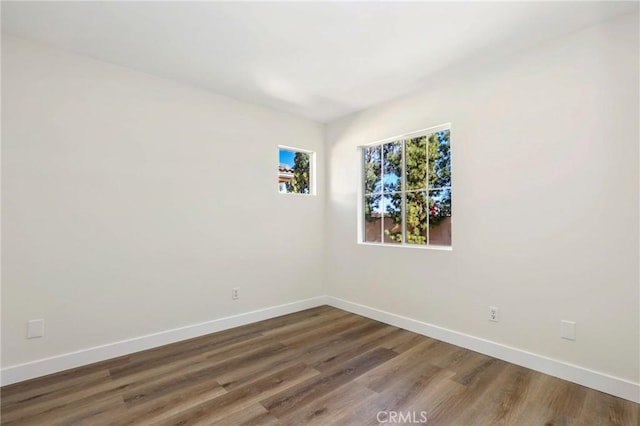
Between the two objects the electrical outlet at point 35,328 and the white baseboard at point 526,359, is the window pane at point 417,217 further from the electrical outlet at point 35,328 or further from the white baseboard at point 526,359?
the electrical outlet at point 35,328

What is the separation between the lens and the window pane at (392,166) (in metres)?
3.47

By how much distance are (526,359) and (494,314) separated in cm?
37

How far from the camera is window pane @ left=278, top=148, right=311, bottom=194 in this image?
3.87 m

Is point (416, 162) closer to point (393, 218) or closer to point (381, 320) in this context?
point (393, 218)

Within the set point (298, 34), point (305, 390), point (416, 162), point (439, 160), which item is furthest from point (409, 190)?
point (305, 390)

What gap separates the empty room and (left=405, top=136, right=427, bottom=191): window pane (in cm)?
2

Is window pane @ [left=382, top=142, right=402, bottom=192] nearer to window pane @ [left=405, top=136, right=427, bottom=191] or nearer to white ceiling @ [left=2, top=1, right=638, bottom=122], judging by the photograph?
window pane @ [left=405, top=136, right=427, bottom=191]

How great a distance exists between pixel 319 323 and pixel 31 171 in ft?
9.48

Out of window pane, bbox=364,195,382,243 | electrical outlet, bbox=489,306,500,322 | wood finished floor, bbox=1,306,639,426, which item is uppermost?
window pane, bbox=364,195,382,243

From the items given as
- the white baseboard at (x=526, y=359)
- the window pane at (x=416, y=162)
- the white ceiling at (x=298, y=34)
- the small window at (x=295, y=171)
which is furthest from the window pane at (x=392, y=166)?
the white baseboard at (x=526, y=359)

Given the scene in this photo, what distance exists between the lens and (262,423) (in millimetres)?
1726

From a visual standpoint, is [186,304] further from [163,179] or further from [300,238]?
[300,238]

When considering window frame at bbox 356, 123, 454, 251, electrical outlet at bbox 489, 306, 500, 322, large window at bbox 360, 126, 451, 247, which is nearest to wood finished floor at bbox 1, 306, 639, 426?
electrical outlet at bbox 489, 306, 500, 322

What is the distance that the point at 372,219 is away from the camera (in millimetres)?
3781
